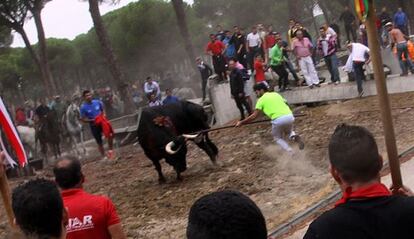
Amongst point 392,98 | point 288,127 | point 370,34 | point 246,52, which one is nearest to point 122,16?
point 246,52

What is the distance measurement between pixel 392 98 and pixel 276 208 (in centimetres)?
803

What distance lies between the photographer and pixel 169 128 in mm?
10742

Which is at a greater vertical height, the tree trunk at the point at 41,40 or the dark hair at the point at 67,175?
the tree trunk at the point at 41,40

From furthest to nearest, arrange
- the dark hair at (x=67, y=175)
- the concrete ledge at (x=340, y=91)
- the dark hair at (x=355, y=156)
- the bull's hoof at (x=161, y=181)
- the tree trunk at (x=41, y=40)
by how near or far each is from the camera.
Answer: the tree trunk at (x=41, y=40) → the concrete ledge at (x=340, y=91) → the bull's hoof at (x=161, y=181) → the dark hair at (x=67, y=175) → the dark hair at (x=355, y=156)

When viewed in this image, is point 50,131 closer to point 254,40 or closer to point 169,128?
point 254,40

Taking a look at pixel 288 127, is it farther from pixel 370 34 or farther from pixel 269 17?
pixel 269 17

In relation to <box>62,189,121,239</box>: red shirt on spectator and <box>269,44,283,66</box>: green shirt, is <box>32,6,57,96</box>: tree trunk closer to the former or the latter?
<box>269,44,283,66</box>: green shirt

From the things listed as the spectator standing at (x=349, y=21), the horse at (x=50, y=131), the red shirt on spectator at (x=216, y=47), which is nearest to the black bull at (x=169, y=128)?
the red shirt on spectator at (x=216, y=47)

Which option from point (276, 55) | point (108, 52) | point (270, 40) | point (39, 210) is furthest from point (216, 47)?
point (39, 210)

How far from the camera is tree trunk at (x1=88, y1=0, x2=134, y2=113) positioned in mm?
23719

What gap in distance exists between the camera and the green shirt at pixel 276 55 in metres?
17.0

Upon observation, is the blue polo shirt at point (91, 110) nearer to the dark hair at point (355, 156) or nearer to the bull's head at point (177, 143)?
the bull's head at point (177, 143)

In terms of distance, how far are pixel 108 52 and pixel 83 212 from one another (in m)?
20.8

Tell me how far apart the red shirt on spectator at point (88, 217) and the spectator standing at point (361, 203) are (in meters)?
1.54
